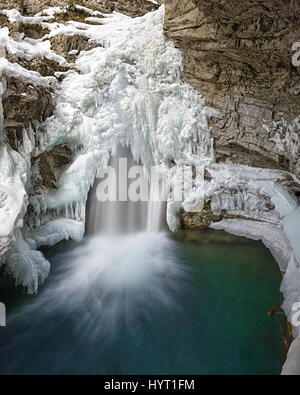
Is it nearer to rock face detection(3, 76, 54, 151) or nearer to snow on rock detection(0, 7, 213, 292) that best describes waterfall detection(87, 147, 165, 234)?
snow on rock detection(0, 7, 213, 292)

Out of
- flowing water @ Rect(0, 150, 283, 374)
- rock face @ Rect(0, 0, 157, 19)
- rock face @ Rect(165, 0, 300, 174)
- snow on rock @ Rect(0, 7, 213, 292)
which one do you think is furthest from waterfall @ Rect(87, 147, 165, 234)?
rock face @ Rect(0, 0, 157, 19)

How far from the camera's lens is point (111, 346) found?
14.6 feet

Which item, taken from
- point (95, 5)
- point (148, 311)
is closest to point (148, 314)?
point (148, 311)

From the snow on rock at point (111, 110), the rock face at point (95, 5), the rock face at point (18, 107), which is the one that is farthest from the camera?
the rock face at point (95, 5)

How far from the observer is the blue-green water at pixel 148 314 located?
412 centimetres

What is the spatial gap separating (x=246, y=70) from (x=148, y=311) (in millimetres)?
6313

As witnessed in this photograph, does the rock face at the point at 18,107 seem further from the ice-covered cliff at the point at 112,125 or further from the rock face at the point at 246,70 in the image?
the rock face at the point at 246,70

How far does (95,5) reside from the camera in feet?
27.7

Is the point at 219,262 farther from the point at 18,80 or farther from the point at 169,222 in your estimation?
the point at 18,80

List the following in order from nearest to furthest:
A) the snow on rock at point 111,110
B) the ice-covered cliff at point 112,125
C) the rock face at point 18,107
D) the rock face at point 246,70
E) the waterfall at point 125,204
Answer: the rock face at point 246,70
the rock face at point 18,107
the ice-covered cliff at point 112,125
the snow on rock at point 111,110
the waterfall at point 125,204

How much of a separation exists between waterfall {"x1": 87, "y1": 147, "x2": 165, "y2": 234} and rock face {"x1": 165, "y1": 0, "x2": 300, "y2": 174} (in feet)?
8.52

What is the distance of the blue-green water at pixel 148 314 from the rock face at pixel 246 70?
299cm

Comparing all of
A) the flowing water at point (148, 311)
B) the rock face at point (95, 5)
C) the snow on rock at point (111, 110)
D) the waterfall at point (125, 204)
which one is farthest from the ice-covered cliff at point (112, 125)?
the flowing water at point (148, 311)

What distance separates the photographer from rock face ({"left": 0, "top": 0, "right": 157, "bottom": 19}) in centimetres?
796
